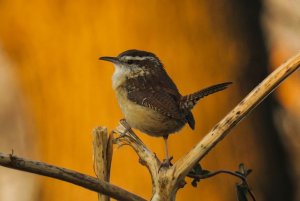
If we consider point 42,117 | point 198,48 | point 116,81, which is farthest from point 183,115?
point 42,117

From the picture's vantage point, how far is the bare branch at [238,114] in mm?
1468

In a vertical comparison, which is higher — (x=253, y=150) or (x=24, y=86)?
(x=24, y=86)

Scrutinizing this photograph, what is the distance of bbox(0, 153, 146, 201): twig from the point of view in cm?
136

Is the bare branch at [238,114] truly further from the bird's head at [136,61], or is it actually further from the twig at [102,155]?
the bird's head at [136,61]

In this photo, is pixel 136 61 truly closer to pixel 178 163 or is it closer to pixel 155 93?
pixel 155 93

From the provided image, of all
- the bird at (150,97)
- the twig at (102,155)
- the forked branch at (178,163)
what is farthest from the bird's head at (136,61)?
the forked branch at (178,163)

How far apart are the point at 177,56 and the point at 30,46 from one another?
2.60 ft

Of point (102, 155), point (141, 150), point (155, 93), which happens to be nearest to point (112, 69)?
point (155, 93)

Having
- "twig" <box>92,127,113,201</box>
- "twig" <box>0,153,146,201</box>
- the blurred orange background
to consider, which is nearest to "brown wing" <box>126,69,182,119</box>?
the blurred orange background

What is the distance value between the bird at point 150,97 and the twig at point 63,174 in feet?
3.18

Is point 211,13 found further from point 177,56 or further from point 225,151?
point 225,151

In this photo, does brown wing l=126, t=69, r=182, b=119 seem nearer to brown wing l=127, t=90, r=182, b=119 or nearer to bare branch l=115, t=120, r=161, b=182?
brown wing l=127, t=90, r=182, b=119

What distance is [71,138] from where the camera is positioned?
3.77 m

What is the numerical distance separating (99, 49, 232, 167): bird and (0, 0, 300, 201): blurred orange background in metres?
0.43
